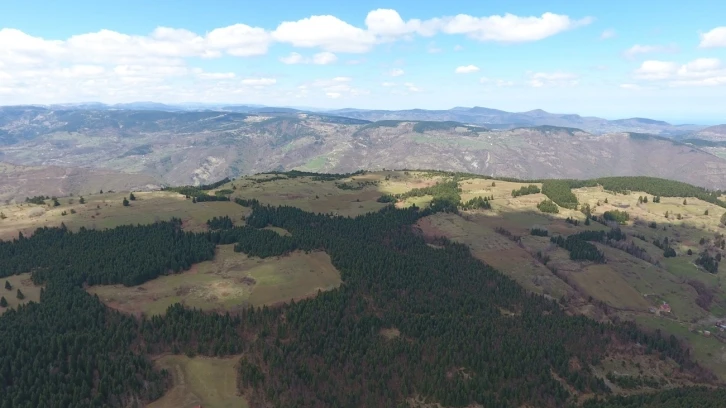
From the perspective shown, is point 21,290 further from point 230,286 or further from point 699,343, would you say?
point 699,343

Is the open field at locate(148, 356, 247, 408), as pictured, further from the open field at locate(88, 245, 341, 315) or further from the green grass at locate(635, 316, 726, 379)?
the green grass at locate(635, 316, 726, 379)

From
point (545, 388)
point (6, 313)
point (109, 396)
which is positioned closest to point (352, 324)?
point (545, 388)

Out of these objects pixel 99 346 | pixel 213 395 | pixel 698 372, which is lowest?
A: pixel 698 372

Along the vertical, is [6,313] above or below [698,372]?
above

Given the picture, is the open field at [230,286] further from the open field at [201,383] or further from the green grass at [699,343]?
the green grass at [699,343]

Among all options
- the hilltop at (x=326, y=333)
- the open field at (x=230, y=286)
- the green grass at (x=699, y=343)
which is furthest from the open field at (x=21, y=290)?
the green grass at (x=699, y=343)

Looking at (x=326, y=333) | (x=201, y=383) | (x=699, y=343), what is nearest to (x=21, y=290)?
(x=201, y=383)

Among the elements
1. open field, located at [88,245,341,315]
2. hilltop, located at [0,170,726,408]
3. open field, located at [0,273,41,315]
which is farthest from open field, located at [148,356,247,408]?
open field, located at [0,273,41,315]

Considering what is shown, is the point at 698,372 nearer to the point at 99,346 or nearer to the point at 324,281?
the point at 324,281

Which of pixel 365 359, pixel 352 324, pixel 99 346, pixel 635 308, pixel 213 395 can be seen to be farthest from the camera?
pixel 635 308
